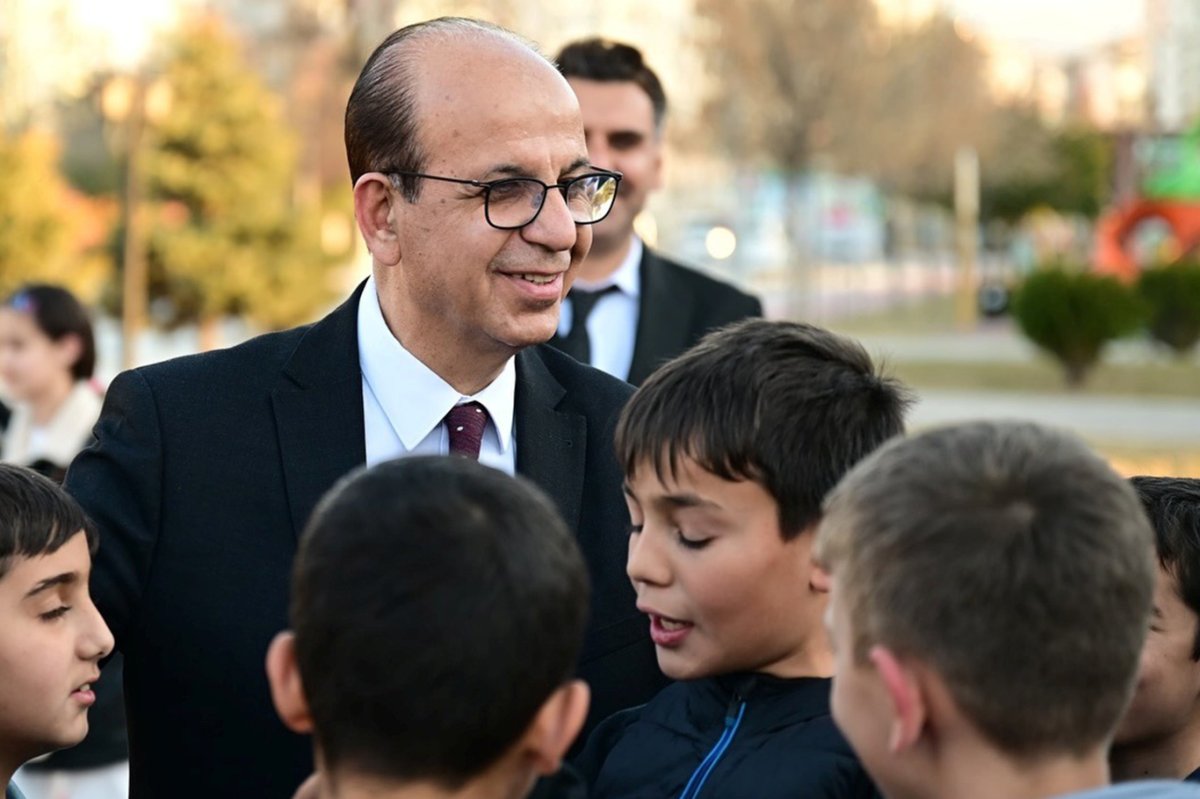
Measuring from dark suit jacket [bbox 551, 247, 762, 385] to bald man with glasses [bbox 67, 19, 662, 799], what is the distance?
281cm

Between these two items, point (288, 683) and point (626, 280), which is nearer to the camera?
point (288, 683)

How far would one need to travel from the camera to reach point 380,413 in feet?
10.9

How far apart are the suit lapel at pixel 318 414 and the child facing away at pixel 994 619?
52.8 inches

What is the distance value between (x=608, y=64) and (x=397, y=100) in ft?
10.8

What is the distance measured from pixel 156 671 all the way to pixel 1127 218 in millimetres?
40711

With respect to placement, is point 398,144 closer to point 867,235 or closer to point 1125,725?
point 1125,725

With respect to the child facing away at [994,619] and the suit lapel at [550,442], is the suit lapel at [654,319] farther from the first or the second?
the child facing away at [994,619]

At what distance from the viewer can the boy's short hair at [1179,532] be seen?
3.09 m

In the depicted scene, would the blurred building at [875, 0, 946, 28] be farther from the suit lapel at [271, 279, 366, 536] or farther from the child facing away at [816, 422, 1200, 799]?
the child facing away at [816, 422, 1200, 799]

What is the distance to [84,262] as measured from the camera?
105ft

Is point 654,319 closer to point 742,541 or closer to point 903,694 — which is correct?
point 742,541

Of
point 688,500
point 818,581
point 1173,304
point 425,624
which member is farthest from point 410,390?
point 1173,304

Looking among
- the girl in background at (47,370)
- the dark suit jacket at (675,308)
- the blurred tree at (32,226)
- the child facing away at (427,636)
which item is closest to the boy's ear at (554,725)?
the child facing away at (427,636)

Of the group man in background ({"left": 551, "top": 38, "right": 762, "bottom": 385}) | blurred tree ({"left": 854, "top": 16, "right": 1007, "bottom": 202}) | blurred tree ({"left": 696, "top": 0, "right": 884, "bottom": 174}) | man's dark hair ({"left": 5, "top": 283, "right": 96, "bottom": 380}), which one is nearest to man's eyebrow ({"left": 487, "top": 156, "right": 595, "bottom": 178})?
man in background ({"left": 551, "top": 38, "right": 762, "bottom": 385})
